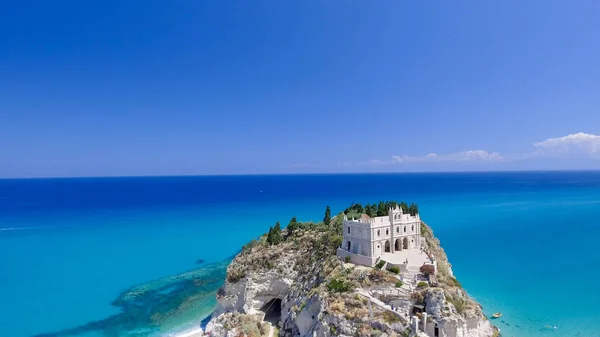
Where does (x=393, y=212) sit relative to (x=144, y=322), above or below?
above

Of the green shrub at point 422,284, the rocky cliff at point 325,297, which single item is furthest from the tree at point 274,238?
the green shrub at point 422,284

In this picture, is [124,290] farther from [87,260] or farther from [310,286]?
[310,286]

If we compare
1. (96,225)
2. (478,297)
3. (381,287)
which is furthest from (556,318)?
(96,225)

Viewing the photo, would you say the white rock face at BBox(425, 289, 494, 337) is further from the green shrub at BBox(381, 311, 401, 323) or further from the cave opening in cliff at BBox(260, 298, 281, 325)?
the cave opening in cliff at BBox(260, 298, 281, 325)

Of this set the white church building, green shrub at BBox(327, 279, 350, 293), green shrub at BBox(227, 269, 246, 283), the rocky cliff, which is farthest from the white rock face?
green shrub at BBox(227, 269, 246, 283)

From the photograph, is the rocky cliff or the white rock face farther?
the rocky cliff
